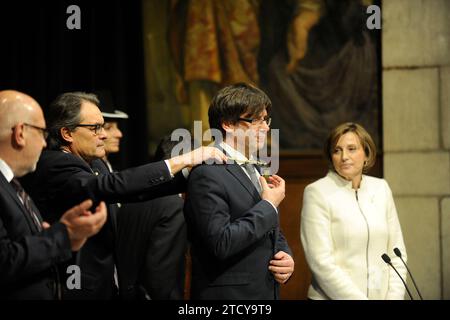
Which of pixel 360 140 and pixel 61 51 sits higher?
pixel 61 51

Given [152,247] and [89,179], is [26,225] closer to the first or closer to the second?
[89,179]

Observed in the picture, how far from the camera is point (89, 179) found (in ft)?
10.7

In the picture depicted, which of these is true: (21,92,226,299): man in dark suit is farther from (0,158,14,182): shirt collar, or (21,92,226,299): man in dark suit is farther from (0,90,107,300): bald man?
(0,158,14,182): shirt collar

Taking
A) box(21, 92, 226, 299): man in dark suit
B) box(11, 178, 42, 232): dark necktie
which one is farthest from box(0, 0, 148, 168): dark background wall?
box(11, 178, 42, 232): dark necktie

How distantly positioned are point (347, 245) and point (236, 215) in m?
1.54

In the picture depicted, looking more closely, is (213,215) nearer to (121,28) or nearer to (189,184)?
(189,184)

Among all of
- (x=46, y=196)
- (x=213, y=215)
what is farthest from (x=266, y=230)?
(x=46, y=196)

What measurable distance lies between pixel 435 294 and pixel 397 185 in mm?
987

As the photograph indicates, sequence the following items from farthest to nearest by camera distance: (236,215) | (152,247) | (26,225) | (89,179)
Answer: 1. (152,247)
2. (89,179)
3. (236,215)
4. (26,225)

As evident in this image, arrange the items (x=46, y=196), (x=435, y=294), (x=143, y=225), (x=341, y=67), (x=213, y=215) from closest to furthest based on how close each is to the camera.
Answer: (x=213, y=215) < (x=46, y=196) < (x=143, y=225) < (x=435, y=294) < (x=341, y=67)

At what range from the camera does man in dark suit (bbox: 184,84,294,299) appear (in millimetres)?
3023

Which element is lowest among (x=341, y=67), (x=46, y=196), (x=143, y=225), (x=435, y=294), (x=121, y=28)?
(x=435, y=294)

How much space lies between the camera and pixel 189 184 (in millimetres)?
3125

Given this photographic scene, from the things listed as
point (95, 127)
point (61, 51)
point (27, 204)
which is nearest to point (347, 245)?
point (95, 127)
